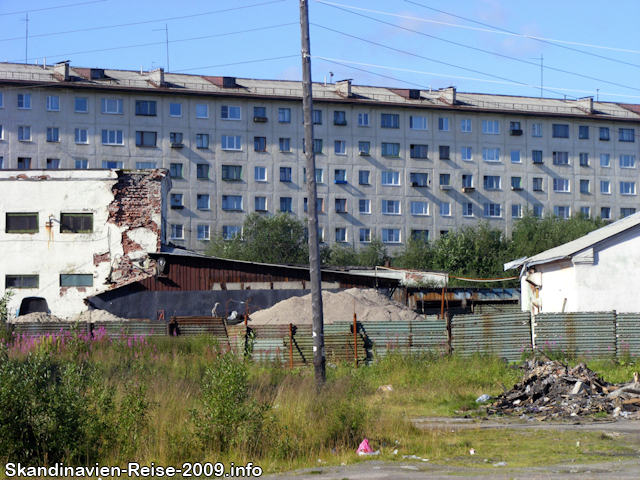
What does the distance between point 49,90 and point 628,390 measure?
2360 inches

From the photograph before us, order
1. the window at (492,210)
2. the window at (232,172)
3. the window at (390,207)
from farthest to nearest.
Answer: the window at (492,210)
the window at (390,207)
the window at (232,172)

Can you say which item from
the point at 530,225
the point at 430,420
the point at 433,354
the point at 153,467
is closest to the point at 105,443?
the point at 153,467

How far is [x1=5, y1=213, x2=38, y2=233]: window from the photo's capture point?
34.8m

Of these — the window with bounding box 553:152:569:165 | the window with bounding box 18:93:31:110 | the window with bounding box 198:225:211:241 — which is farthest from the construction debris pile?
the window with bounding box 553:152:569:165

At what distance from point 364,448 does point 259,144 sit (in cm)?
5847

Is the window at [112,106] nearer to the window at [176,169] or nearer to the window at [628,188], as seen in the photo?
the window at [176,169]

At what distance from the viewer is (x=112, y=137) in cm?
6481

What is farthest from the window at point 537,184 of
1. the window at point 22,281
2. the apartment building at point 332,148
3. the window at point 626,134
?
the window at point 22,281

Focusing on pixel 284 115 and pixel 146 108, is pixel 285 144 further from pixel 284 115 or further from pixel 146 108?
pixel 146 108

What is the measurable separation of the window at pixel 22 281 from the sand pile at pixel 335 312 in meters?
13.4

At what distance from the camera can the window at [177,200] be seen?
64125mm

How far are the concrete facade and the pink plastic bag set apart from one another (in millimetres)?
25034

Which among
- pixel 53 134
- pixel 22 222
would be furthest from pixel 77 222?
pixel 53 134

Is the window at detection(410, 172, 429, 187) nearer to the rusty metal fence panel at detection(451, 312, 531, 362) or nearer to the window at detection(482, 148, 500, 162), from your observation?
the window at detection(482, 148, 500, 162)
